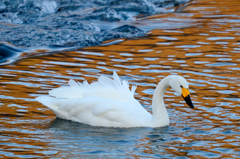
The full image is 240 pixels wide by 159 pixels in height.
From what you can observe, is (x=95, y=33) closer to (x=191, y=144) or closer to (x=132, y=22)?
(x=132, y=22)

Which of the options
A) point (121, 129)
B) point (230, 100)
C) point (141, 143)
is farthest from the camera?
point (230, 100)

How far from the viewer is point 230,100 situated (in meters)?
8.19

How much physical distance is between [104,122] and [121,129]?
30 centimetres

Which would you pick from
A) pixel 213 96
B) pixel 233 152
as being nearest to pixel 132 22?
pixel 213 96

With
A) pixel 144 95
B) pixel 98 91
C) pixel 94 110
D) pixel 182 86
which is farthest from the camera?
pixel 144 95

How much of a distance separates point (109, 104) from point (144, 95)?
1.74m

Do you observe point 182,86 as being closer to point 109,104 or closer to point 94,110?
point 109,104

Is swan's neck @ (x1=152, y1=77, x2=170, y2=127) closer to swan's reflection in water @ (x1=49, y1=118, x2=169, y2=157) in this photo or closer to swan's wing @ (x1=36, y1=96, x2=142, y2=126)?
swan's reflection in water @ (x1=49, y1=118, x2=169, y2=157)

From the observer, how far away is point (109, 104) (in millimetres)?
6977

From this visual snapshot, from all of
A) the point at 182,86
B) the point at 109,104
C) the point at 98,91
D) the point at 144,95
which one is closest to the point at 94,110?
the point at 109,104

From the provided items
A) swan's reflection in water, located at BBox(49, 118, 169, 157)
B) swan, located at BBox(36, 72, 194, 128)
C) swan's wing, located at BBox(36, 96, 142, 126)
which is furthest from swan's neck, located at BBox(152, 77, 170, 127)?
swan's wing, located at BBox(36, 96, 142, 126)

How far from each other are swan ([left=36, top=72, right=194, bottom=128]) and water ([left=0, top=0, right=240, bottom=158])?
150 millimetres

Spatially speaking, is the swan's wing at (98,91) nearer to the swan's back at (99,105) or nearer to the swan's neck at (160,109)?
the swan's back at (99,105)

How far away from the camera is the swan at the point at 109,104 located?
693 cm
